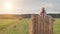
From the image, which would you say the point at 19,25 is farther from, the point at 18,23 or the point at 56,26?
the point at 56,26

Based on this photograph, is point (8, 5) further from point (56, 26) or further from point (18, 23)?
point (56, 26)

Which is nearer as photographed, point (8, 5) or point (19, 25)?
point (19, 25)

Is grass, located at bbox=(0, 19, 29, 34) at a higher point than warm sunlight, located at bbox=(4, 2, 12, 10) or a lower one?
lower

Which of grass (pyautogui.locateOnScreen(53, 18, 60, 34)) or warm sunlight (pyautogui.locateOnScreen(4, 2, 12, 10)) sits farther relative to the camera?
warm sunlight (pyautogui.locateOnScreen(4, 2, 12, 10))

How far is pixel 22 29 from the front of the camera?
4578 millimetres

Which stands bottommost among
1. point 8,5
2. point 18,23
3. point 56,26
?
point 56,26

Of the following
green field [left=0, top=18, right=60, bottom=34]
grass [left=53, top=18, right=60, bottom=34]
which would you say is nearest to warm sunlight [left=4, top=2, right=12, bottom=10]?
green field [left=0, top=18, right=60, bottom=34]

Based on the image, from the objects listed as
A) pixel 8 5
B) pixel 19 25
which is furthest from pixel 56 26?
pixel 8 5

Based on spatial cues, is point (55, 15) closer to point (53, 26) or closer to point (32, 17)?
point (53, 26)

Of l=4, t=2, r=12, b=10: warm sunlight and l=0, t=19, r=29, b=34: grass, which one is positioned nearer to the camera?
l=0, t=19, r=29, b=34: grass

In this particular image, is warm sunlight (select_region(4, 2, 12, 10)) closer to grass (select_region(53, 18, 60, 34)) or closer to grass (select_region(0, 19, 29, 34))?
grass (select_region(0, 19, 29, 34))

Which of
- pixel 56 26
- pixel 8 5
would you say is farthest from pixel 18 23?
pixel 56 26

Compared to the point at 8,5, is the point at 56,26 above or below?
below

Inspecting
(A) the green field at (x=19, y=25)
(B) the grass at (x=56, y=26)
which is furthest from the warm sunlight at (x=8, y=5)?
(B) the grass at (x=56, y=26)
